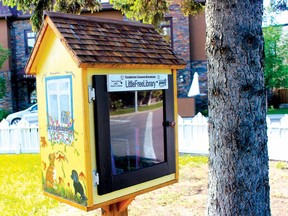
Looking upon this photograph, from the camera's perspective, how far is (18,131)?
933cm

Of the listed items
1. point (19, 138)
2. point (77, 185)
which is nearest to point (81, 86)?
point (77, 185)

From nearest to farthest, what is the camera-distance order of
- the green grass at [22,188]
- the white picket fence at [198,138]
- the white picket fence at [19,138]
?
the green grass at [22,188] < the white picket fence at [198,138] < the white picket fence at [19,138]

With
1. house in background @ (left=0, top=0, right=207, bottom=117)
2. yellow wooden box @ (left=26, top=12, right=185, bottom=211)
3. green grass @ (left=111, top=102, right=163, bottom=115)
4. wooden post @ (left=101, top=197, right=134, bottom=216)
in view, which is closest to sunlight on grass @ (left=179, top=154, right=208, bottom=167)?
yellow wooden box @ (left=26, top=12, right=185, bottom=211)

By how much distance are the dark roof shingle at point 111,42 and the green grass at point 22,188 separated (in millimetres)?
2800

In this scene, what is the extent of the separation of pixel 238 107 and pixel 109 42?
1.18 meters

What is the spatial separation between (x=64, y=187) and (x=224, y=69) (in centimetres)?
158

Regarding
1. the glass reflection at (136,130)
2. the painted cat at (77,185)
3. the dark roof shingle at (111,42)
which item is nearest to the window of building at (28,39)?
the dark roof shingle at (111,42)

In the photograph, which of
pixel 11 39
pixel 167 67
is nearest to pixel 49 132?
pixel 167 67

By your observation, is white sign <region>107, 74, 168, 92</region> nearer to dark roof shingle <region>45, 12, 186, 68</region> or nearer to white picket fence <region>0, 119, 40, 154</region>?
dark roof shingle <region>45, 12, 186, 68</region>

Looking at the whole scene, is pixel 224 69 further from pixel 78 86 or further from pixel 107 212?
pixel 107 212

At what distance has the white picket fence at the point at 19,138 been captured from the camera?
30.5 ft

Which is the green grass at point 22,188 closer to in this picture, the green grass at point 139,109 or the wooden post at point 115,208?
the wooden post at point 115,208

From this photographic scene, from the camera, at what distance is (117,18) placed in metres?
18.8

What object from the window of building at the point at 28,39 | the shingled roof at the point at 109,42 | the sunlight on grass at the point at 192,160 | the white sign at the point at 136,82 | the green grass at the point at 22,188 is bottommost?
the green grass at the point at 22,188
